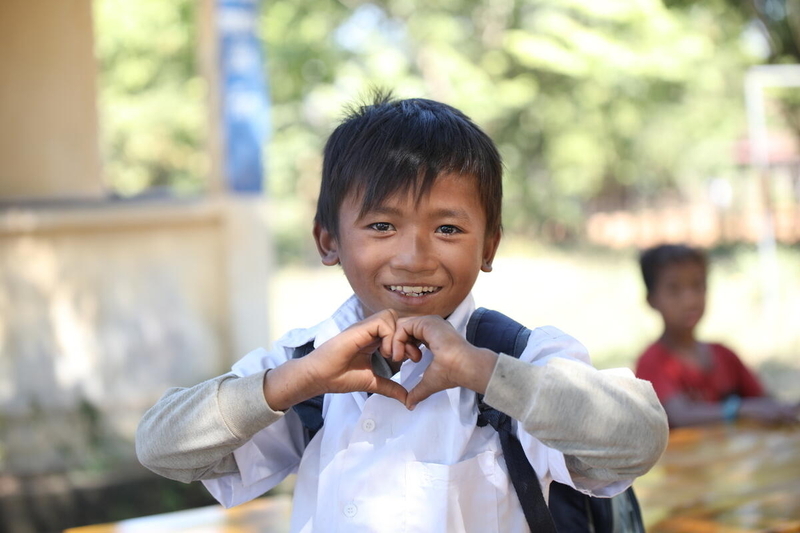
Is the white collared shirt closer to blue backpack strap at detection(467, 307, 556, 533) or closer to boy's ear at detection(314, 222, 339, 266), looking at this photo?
blue backpack strap at detection(467, 307, 556, 533)

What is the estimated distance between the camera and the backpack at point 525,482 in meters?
1.45

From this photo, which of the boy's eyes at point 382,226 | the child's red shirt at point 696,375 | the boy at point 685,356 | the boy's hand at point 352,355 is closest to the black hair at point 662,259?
the boy at point 685,356

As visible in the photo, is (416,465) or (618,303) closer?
(416,465)

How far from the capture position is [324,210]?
1.71 meters

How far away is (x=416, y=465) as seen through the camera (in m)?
1.45

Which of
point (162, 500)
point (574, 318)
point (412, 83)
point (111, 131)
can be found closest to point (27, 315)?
point (162, 500)

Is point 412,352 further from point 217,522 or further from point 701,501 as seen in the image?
point 701,501

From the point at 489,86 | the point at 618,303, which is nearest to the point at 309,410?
the point at 618,303

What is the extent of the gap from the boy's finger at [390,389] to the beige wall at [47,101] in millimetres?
4910

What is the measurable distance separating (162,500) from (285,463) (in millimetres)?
2982

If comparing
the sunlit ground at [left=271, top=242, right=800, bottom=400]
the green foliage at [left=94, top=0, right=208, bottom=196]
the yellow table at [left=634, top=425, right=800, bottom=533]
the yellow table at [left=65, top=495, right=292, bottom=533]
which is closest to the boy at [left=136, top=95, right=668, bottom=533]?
the yellow table at [left=65, top=495, right=292, bottom=533]

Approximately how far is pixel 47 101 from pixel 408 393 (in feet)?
16.8

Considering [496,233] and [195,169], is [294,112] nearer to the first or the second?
[195,169]

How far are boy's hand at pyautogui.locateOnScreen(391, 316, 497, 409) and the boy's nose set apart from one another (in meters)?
0.12
